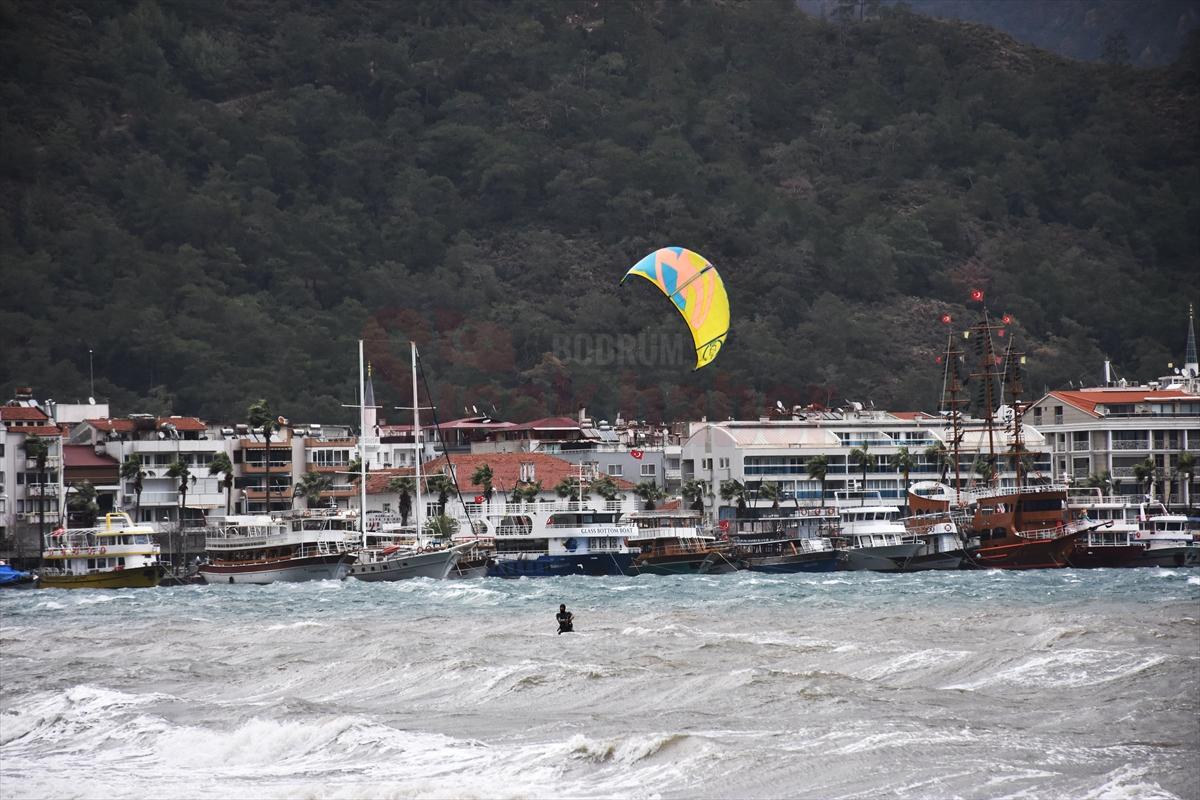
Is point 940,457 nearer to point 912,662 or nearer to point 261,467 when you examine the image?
point 261,467

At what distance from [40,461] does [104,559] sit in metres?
6.93

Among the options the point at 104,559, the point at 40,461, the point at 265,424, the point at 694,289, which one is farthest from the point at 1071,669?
the point at 265,424

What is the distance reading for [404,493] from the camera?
8762 cm

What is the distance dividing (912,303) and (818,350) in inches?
746

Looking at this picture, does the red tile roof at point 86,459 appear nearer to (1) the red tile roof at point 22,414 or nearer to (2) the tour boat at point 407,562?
(1) the red tile roof at point 22,414

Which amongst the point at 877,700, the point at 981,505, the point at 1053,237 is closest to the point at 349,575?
the point at 981,505

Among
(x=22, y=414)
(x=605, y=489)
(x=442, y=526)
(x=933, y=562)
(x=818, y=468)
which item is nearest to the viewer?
(x=933, y=562)

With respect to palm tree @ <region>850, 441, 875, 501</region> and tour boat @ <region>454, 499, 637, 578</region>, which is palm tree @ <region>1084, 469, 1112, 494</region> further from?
tour boat @ <region>454, 499, 637, 578</region>

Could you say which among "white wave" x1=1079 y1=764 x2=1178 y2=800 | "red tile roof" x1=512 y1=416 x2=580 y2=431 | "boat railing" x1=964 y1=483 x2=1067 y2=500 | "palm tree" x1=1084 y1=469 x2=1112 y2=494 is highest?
"red tile roof" x1=512 y1=416 x2=580 y2=431

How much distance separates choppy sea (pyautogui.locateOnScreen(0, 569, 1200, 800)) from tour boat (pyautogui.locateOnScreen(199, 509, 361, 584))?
82.9ft

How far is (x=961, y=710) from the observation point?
2925 centimetres

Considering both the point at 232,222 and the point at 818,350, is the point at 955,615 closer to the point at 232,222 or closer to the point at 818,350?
the point at 818,350

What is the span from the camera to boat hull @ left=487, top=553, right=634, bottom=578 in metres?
78.5

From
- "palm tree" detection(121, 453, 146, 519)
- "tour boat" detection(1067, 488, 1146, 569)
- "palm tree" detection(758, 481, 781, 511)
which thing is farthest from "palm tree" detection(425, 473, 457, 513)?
"tour boat" detection(1067, 488, 1146, 569)
